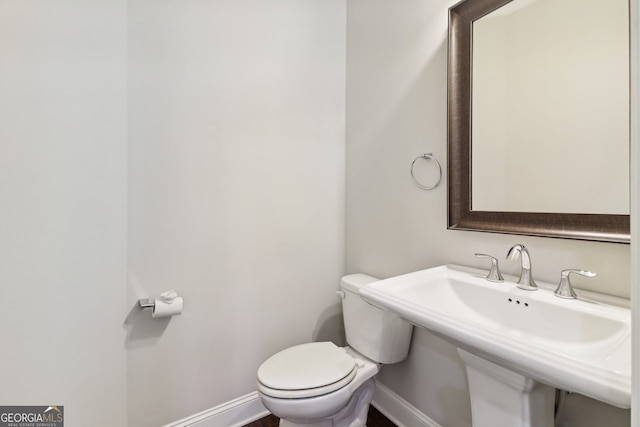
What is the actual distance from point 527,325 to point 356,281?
81cm

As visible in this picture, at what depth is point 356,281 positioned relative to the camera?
1.58 metres

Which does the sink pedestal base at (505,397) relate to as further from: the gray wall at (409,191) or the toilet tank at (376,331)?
the toilet tank at (376,331)

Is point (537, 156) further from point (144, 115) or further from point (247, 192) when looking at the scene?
point (144, 115)

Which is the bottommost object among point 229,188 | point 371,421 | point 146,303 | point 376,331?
point 371,421

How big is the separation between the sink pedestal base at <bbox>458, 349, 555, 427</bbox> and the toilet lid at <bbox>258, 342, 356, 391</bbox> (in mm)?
548

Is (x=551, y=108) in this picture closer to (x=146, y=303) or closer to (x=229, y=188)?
(x=229, y=188)

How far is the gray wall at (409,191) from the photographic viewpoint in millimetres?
1130

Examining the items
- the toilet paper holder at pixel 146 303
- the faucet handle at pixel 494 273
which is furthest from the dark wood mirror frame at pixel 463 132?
the toilet paper holder at pixel 146 303

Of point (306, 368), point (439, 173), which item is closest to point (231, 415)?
point (306, 368)

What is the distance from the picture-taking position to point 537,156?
3.38ft

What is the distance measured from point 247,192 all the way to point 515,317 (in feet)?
4.15

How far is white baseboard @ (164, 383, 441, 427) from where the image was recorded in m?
1.44

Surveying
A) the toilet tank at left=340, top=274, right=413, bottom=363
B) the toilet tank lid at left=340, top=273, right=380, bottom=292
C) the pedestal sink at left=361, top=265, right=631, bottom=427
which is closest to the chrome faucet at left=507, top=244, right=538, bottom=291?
the pedestal sink at left=361, top=265, right=631, bottom=427

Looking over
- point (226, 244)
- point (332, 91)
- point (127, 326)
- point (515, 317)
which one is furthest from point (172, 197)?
point (515, 317)
